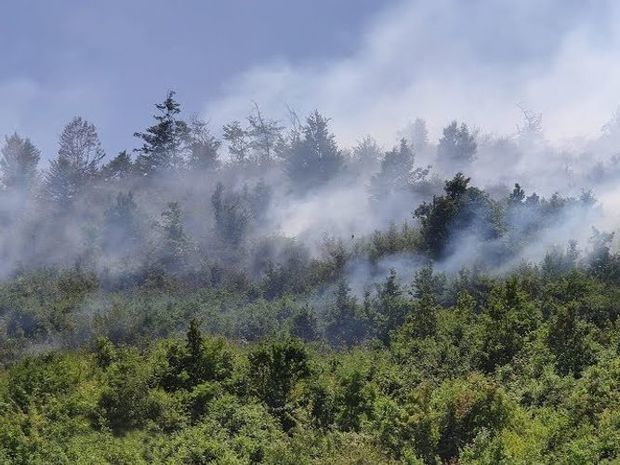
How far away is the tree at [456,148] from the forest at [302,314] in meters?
6.85

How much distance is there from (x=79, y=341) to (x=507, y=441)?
20959mm

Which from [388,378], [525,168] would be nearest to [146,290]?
[388,378]

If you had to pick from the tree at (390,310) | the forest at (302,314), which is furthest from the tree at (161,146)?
the tree at (390,310)

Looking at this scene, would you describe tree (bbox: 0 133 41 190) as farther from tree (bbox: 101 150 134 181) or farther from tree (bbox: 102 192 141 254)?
tree (bbox: 102 192 141 254)

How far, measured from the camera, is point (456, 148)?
2680 inches

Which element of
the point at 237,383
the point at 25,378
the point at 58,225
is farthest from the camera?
the point at 58,225

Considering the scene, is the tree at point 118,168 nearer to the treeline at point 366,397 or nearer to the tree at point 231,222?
the tree at point 231,222

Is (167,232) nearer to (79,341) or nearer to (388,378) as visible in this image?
(79,341)

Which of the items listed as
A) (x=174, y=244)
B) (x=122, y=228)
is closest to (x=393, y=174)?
(x=174, y=244)

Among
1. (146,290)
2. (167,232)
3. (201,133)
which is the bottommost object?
(146,290)

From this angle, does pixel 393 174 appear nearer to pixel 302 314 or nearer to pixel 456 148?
pixel 456 148

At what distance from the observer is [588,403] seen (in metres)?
13.3

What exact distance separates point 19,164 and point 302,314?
43.5m

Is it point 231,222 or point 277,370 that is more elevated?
point 231,222
